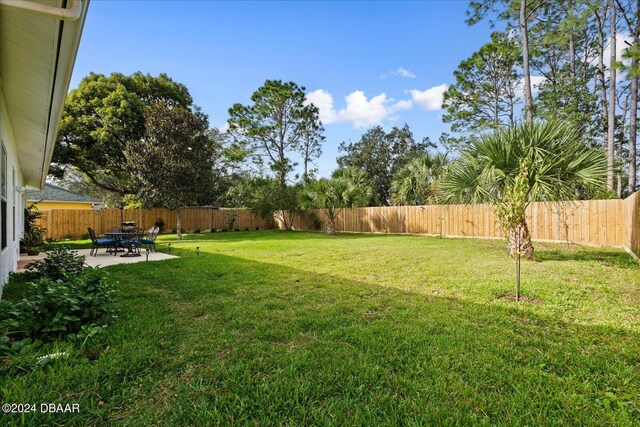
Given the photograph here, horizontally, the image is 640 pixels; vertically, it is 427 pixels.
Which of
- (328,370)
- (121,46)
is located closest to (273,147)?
(121,46)

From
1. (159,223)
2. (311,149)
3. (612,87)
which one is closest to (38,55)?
(159,223)

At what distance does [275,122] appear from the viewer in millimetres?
23562

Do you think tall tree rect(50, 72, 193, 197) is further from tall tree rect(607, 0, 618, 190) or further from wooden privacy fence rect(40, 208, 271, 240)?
tall tree rect(607, 0, 618, 190)

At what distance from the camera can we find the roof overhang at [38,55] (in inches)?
80.4

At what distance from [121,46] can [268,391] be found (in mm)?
8544

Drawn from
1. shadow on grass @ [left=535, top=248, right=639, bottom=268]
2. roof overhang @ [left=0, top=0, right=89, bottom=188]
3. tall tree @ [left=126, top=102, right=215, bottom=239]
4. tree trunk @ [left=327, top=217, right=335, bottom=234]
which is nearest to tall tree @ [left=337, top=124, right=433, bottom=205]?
tree trunk @ [left=327, top=217, right=335, bottom=234]

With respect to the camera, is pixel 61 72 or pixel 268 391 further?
pixel 61 72

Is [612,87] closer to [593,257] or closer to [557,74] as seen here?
[557,74]

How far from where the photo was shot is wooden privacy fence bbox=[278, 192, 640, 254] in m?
9.49

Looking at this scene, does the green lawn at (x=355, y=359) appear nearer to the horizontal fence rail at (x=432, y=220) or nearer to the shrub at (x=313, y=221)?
the horizontal fence rail at (x=432, y=220)

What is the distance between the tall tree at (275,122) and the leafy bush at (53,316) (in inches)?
777

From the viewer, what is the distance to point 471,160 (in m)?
7.65

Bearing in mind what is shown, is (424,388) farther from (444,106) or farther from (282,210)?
(444,106)

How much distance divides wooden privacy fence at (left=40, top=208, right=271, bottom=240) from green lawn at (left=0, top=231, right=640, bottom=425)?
14093mm
